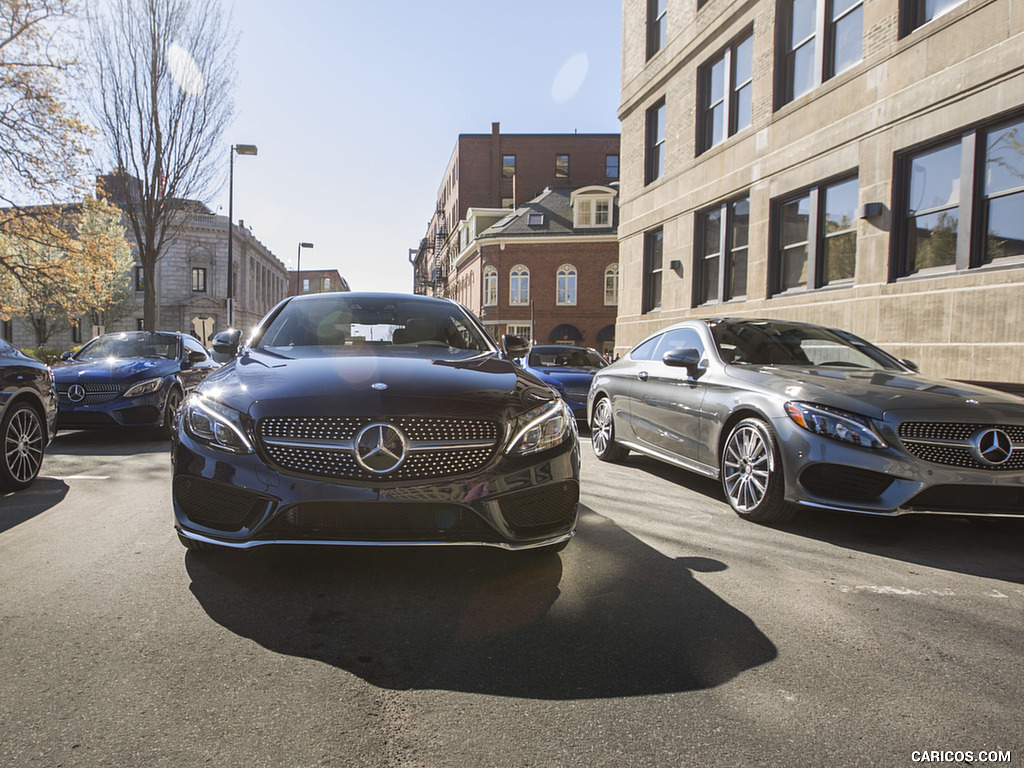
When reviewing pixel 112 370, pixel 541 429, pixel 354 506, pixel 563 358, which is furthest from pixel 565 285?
pixel 354 506

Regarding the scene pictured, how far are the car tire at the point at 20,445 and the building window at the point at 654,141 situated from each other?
674 inches

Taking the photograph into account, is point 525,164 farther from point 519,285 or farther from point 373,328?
point 373,328

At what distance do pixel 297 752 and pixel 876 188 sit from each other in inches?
475

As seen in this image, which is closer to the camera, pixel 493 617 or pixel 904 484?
pixel 493 617

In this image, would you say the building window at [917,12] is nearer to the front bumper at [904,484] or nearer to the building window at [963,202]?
the building window at [963,202]

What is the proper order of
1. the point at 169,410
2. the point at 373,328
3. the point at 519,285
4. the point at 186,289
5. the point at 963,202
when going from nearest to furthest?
the point at 373,328, the point at 169,410, the point at 963,202, the point at 519,285, the point at 186,289

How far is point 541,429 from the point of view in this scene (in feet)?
10.8

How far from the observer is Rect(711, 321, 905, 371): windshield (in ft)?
18.6

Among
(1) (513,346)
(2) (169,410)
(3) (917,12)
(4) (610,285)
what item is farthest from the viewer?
(4) (610,285)

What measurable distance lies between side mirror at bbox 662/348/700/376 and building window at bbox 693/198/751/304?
1037cm

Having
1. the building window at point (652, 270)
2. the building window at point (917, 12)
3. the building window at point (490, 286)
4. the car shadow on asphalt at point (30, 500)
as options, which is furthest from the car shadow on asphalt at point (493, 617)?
the building window at point (490, 286)

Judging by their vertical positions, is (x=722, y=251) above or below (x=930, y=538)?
above

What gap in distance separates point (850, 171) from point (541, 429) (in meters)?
11.1

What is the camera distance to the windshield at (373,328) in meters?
4.38
